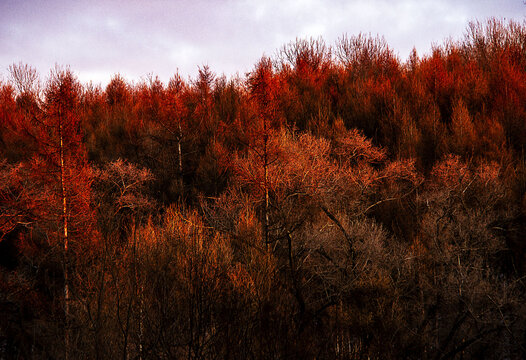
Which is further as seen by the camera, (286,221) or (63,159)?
(63,159)

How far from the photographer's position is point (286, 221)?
7070 mm

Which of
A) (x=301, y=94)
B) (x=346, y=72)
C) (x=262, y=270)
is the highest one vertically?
(x=346, y=72)

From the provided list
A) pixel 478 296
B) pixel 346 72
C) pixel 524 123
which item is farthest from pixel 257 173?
pixel 346 72

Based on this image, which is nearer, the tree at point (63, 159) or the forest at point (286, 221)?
the forest at point (286, 221)

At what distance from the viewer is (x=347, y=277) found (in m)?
9.00

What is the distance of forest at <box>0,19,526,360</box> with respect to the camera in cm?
586

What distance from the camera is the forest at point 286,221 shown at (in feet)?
19.2

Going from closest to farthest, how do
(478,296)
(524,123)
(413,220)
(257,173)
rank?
(478,296), (257,173), (413,220), (524,123)

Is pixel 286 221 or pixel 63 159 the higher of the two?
pixel 63 159

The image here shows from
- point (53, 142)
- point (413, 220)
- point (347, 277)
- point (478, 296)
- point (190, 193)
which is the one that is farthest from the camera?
point (190, 193)

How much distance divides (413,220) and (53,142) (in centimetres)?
1085

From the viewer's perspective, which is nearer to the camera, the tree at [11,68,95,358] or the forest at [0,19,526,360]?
the forest at [0,19,526,360]

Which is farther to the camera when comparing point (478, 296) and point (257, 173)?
point (257, 173)

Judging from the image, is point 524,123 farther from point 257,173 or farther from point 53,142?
point 53,142
